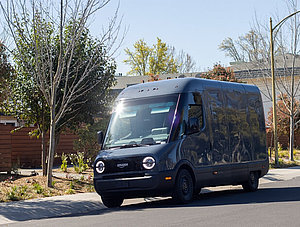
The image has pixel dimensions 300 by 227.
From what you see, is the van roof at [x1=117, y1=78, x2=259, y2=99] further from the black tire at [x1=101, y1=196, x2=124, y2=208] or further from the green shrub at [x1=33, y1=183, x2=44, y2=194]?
the green shrub at [x1=33, y1=183, x2=44, y2=194]

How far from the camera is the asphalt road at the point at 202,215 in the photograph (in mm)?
9461

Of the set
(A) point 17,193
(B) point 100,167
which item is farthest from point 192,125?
(A) point 17,193

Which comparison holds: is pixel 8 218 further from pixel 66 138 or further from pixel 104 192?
pixel 66 138

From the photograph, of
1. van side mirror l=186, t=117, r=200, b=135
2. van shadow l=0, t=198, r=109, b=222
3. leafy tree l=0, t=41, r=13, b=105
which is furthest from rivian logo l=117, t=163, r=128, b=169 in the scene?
leafy tree l=0, t=41, r=13, b=105

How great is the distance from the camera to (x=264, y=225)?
29.3ft

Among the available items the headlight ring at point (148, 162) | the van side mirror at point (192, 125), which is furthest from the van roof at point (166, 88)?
the headlight ring at point (148, 162)

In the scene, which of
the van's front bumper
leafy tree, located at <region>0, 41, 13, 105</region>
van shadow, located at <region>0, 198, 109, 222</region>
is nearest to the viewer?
van shadow, located at <region>0, 198, 109, 222</region>

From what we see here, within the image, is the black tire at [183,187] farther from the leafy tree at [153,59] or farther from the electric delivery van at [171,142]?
the leafy tree at [153,59]

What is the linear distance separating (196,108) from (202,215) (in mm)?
3813

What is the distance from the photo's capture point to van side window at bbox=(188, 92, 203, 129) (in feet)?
43.9

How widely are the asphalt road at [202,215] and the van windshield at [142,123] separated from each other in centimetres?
158

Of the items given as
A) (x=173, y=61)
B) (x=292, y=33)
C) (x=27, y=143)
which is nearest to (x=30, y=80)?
(x=27, y=143)

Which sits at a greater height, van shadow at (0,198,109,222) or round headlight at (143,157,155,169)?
round headlight at (143,157,155,169)

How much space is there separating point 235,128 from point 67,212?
18.5 feet
